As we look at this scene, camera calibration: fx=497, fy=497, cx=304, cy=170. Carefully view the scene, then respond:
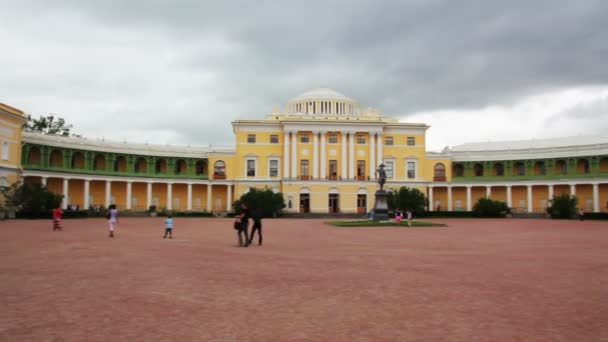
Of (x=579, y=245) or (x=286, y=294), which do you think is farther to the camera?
(x=579, y=245)

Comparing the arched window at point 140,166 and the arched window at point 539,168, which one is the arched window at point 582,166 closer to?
the arched window at point 539,168

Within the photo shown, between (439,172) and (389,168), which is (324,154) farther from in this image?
(439,172)

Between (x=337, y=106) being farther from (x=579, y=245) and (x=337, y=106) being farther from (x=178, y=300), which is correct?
(x=178, y=300)

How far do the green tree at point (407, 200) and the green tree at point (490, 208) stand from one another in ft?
24.8

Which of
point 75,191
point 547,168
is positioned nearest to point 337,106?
point 547,168

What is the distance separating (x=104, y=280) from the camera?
1079 centimetres

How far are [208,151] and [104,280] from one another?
60.7m

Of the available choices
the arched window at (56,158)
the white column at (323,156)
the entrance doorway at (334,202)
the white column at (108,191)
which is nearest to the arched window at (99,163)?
the white column at (108,191)

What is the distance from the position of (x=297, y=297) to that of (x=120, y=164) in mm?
62616

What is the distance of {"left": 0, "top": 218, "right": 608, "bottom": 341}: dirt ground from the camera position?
7109mm

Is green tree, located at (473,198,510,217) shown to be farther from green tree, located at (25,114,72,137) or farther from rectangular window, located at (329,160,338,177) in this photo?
green tree, located at (25,114,72,137)

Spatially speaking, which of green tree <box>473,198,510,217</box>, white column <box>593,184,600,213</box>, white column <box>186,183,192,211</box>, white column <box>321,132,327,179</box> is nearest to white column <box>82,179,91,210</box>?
white column <box>186,183,192,211</box>

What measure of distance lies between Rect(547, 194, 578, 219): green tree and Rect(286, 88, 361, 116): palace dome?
29.2 meters

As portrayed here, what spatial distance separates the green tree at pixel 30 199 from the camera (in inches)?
1631
